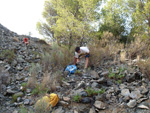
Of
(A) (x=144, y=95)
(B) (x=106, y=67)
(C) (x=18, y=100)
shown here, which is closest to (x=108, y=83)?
(A) (x=144, y=95)

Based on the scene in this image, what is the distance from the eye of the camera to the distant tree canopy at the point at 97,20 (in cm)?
828

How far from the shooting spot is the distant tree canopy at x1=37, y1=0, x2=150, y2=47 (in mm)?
8281

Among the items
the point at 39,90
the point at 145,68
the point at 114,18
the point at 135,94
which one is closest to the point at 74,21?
the point at 114,18

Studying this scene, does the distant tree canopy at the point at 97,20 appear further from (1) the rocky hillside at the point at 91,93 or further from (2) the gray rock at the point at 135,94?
(2) the gray rock at the point at 135,94

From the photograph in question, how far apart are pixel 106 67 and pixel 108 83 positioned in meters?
1.32

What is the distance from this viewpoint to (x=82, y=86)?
11.0ft

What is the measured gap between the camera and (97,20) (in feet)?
28.5

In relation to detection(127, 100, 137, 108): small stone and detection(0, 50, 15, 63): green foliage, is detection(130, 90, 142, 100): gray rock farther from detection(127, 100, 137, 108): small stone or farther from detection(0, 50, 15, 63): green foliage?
detection(0, 50, 15, 63): green foliage

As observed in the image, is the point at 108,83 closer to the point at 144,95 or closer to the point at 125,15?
the point at 144,95

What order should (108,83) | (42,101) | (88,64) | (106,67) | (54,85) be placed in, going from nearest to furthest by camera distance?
(42,101), (54,85), (108,83), (106,67), (88,64)

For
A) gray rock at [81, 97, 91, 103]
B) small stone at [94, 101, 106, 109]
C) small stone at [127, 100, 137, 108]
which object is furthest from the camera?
gray rock at [81, 97, 91, 103]

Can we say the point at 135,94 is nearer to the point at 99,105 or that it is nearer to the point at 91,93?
the point at 99,105

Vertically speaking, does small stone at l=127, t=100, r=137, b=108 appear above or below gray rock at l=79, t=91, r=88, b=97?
below

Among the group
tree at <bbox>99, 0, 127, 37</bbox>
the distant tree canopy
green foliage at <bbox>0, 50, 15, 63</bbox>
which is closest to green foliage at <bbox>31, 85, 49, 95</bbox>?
green foliage at <bbox>0, 50, 15, 63</bbox>
